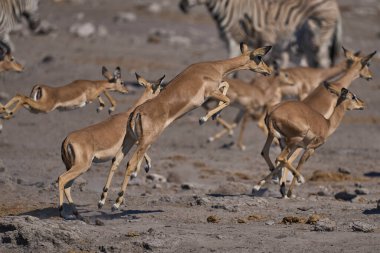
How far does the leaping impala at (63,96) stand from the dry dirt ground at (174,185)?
892mm

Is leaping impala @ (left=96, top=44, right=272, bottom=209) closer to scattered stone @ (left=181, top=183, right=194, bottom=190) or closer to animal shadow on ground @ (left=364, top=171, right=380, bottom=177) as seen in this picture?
scattered stone @ (left=181, top=183, right=194, bottom=190)

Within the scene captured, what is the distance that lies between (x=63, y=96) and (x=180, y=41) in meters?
15.0

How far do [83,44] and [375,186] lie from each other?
14767 millimetres

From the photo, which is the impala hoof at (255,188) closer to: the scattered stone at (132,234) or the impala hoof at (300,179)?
the impala hoof at (300,179)

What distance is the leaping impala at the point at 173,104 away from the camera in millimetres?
11219

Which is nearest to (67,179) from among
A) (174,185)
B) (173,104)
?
(173,104)

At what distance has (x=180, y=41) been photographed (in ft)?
94.5

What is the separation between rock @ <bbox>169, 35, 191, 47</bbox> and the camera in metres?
28.6

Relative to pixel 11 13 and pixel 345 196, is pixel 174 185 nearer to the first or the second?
pixel 345 196

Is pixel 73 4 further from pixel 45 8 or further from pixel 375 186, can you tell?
pixel 375 186

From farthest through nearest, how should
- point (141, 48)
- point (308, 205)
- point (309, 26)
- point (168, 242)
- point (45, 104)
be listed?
point (141, 48)
point (309, 26)
point (45, 104)
point (308, 205)
point (168, 242)

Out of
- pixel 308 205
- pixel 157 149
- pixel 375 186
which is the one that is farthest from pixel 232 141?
pixel 308 205

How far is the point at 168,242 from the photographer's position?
9.59m

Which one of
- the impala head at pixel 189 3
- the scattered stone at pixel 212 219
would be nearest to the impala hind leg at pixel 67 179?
the scattered stone at pixel 212 219
